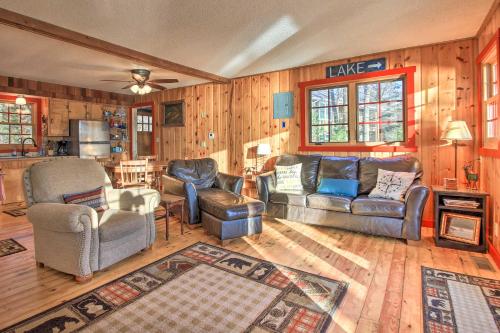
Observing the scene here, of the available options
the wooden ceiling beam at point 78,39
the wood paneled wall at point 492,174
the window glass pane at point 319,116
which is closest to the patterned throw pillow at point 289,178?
the window glass pane at point 319,116

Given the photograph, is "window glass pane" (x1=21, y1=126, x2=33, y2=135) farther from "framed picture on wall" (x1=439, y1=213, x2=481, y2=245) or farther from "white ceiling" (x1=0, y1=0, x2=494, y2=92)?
"framed picture on wall" (x1=439, y1=213, x2=481, y2=245)

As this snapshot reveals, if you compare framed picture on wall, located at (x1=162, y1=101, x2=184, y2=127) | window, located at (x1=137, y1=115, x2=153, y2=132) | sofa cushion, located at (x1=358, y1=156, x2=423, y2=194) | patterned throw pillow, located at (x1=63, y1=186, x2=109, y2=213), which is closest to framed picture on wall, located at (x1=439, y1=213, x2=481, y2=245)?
sofa cushion, located at (x1=358, y1=156, x2=423, y2=194)

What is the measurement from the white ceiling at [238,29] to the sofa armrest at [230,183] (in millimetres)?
1791

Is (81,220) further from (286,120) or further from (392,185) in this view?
(286,120)

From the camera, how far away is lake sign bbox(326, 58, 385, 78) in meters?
4.21

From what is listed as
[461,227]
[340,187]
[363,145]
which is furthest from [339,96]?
[461,227]

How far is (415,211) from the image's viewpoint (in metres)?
3.21

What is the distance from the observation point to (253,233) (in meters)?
3.43

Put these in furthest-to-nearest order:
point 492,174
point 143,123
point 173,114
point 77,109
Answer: point 143,123 < point 173,114 < point 77,109 < point 492,174

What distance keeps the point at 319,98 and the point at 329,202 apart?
189 cm

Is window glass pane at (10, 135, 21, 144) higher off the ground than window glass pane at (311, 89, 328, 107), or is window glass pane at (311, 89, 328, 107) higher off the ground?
window glass pane at (311, 89, 328, 107)

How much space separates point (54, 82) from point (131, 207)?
459 centimetres

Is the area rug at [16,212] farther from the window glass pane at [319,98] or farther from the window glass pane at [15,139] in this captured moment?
the window glass pane at [319,98]

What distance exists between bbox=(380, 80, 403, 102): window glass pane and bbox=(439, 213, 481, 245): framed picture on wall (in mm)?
1750
